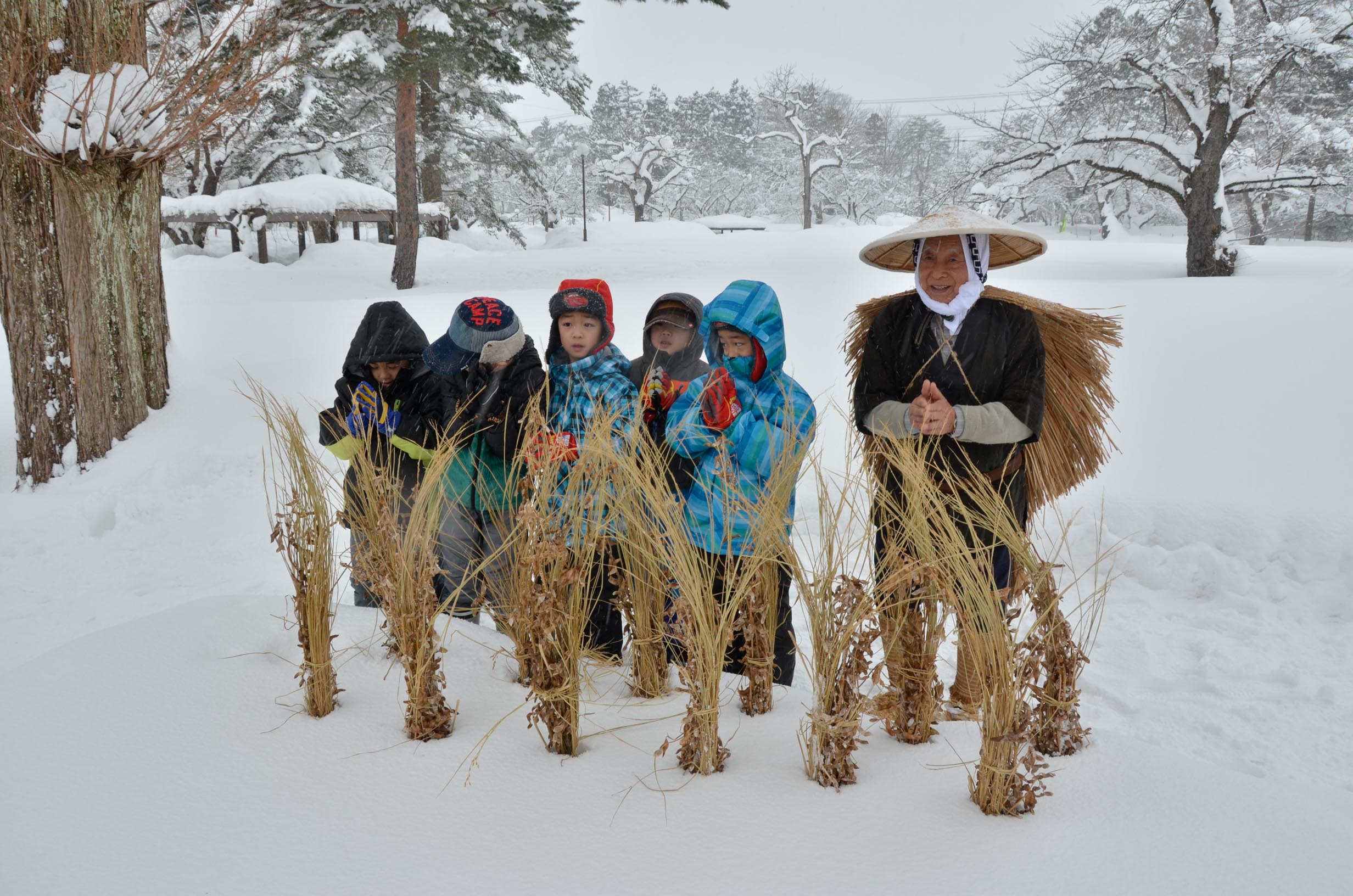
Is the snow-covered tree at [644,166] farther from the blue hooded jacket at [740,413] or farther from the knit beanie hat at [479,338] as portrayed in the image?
the blue hooded jacket at [740,413]

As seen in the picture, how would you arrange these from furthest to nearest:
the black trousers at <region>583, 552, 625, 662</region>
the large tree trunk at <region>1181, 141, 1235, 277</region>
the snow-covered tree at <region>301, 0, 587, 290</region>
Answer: the large tree trunk at <region>1181, 141, 1235, 277</region>
the snow-covered tree at <region>301, 0, 587, 290</region>
the black trousers at <region>583, 552, 625, 662</region>

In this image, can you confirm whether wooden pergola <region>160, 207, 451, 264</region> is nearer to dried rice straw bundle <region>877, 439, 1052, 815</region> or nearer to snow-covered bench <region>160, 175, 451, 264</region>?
snow-covered bench <region>160, 175, 451, 264</region>

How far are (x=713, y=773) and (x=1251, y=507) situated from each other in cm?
367

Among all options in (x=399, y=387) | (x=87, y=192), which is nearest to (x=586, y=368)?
(x=399, y=387)

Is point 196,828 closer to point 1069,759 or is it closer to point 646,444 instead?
point 646,444

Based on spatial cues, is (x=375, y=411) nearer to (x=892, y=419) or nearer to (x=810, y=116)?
(x=892, y=419)

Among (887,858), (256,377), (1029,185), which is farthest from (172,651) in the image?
(1029,185)

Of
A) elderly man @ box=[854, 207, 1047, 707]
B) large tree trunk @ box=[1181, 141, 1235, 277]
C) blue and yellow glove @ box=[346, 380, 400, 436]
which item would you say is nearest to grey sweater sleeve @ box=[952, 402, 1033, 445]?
elderly man @ box=[854, 207, 1047, 707]

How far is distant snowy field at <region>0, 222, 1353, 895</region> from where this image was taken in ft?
4.08

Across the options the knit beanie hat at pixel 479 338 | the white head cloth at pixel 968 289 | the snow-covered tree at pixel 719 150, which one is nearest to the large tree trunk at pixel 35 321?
the knit beanie hat at pixel 479 338

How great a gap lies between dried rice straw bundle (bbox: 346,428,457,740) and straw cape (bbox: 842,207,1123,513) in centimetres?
128

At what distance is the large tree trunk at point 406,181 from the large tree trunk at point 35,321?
6840 mm

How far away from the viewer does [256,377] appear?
6.38m

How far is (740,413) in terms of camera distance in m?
2.15
